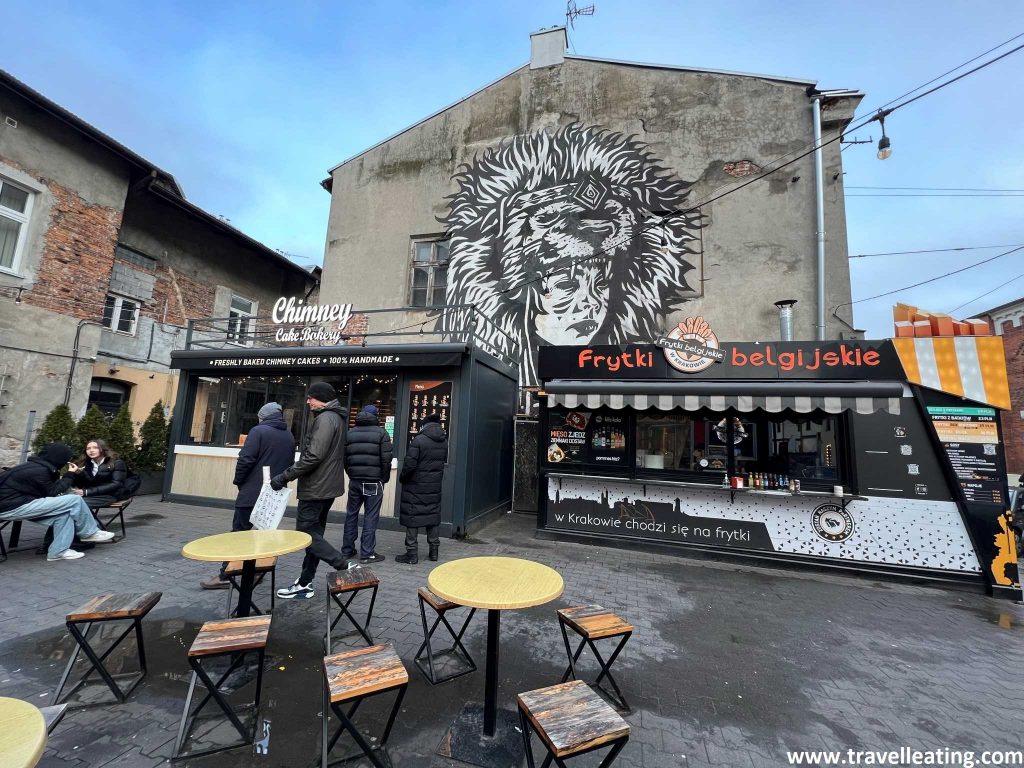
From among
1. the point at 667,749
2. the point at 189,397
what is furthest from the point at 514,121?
the point at 667,749

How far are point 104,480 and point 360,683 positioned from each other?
6.39 metres

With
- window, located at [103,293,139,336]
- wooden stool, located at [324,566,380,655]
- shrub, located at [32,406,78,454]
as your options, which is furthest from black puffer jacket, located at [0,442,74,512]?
window, located at [103,293,139,336]

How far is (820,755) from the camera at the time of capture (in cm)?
240

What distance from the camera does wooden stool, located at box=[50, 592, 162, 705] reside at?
2529 mm

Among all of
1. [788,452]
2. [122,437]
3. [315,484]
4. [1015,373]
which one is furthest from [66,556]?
[1015,373]

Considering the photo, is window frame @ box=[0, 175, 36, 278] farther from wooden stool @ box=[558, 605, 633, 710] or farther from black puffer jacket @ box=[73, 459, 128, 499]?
wooden stool @ box=[558, 605, 633, 710]

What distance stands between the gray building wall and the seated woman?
22.2ft

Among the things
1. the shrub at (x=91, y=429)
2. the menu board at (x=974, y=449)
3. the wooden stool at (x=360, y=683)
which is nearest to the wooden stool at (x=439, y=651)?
the wooden stool at (x=360, y=683)

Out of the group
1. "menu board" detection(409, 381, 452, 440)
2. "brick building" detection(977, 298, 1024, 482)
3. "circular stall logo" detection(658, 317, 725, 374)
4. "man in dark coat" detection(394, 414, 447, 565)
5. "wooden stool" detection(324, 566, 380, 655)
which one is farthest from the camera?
"brick building" detection(977, 298, 1024, 482)

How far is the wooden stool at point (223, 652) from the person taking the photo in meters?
2.22

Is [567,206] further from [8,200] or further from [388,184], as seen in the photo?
[8,200]

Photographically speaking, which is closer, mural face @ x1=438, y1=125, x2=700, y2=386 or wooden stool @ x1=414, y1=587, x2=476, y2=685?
wooden stool @ x1=414, y1=587, x2=476, y2=685

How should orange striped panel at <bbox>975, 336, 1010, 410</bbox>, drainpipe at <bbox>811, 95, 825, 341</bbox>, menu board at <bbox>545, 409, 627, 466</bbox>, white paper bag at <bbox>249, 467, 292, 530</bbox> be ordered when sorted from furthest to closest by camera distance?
drainpipe at <bbox>811, 95, 825, 341</bbox> < menu board at <bbox>545, 409, 627, 466</bbox> < orange striped panel at <bbox>975, 336, 1010, 410</bbox> < white paper bag at <bbox>249, 467, 292, 530</bbox>

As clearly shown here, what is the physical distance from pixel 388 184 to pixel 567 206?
553 centimetres
